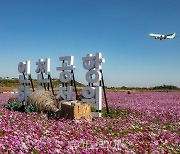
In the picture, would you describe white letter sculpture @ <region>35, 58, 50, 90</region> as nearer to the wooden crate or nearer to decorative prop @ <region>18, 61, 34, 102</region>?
decorative prop @ <region>18, 61, 34, 102</region>

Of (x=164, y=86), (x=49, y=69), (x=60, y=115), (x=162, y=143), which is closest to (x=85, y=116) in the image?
(x=60, y=115)

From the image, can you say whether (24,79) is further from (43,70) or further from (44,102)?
(44,102)

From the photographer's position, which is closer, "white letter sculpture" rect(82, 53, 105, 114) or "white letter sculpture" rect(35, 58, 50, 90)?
"white letter sculpture" rect(82, 53, 105, 114)

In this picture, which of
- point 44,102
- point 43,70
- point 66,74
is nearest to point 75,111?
point 44,102

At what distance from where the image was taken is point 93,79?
18.8 m

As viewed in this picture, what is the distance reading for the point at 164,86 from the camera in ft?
276

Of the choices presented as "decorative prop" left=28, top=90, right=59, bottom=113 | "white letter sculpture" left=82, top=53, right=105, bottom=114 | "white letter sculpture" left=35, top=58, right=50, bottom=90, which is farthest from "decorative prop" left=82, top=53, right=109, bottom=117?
"white letter sculpture" left=35, top=58, right=50, bottom=90

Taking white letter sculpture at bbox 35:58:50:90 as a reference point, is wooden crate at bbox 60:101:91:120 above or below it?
below

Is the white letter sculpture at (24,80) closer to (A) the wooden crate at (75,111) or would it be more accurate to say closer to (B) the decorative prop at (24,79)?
(B) the decorative prop at (24,79)

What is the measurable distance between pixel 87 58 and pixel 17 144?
518 inches

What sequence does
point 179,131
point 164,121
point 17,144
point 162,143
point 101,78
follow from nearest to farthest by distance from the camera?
point 17,144
point 162,143
point 179,131
point 164,121
point 101,78

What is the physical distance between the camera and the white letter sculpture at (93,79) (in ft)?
59.6

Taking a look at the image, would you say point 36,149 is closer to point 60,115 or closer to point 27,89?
point 60,115

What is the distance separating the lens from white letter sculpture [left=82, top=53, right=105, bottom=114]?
59.6 ft
